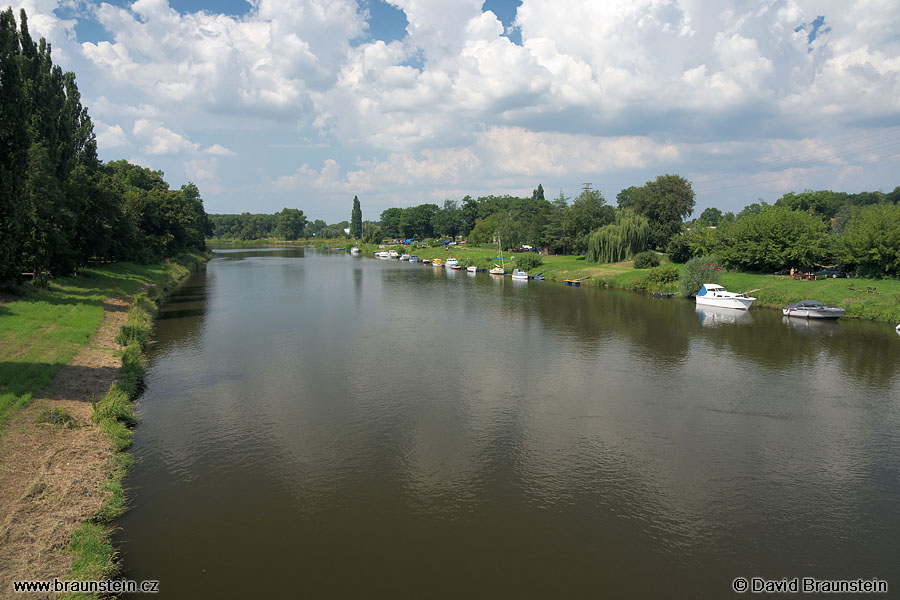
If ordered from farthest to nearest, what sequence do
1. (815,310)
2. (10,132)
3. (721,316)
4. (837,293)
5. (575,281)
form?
(575,281)
(721,316)
(837,293)
(815,310)
(10,132)

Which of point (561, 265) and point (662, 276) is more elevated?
point (561, 265)

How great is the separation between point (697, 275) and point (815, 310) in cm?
1451

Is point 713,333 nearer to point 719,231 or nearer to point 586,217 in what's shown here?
point 719,231

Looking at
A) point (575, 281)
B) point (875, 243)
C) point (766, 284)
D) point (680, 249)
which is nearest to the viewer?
point (875, 243)

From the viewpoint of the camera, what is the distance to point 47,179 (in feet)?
111

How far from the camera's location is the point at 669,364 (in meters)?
30.5

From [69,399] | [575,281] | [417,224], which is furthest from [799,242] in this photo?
[417,224]

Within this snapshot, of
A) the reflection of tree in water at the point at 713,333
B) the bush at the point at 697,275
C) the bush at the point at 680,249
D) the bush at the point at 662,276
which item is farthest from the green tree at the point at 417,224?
the bush at the point at 697,275

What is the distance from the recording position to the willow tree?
7781cm

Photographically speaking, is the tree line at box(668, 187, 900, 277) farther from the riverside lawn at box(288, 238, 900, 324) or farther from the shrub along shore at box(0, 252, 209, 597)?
the shrub along shore at box(0, 252, 209, 597)

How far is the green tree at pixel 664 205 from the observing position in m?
81.4

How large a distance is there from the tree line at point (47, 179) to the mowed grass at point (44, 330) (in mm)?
2558

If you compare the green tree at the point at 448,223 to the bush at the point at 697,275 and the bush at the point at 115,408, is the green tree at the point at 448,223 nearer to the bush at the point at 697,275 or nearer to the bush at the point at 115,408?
the bush at the point at 697,275

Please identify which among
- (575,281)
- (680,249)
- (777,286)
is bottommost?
(575,281)
